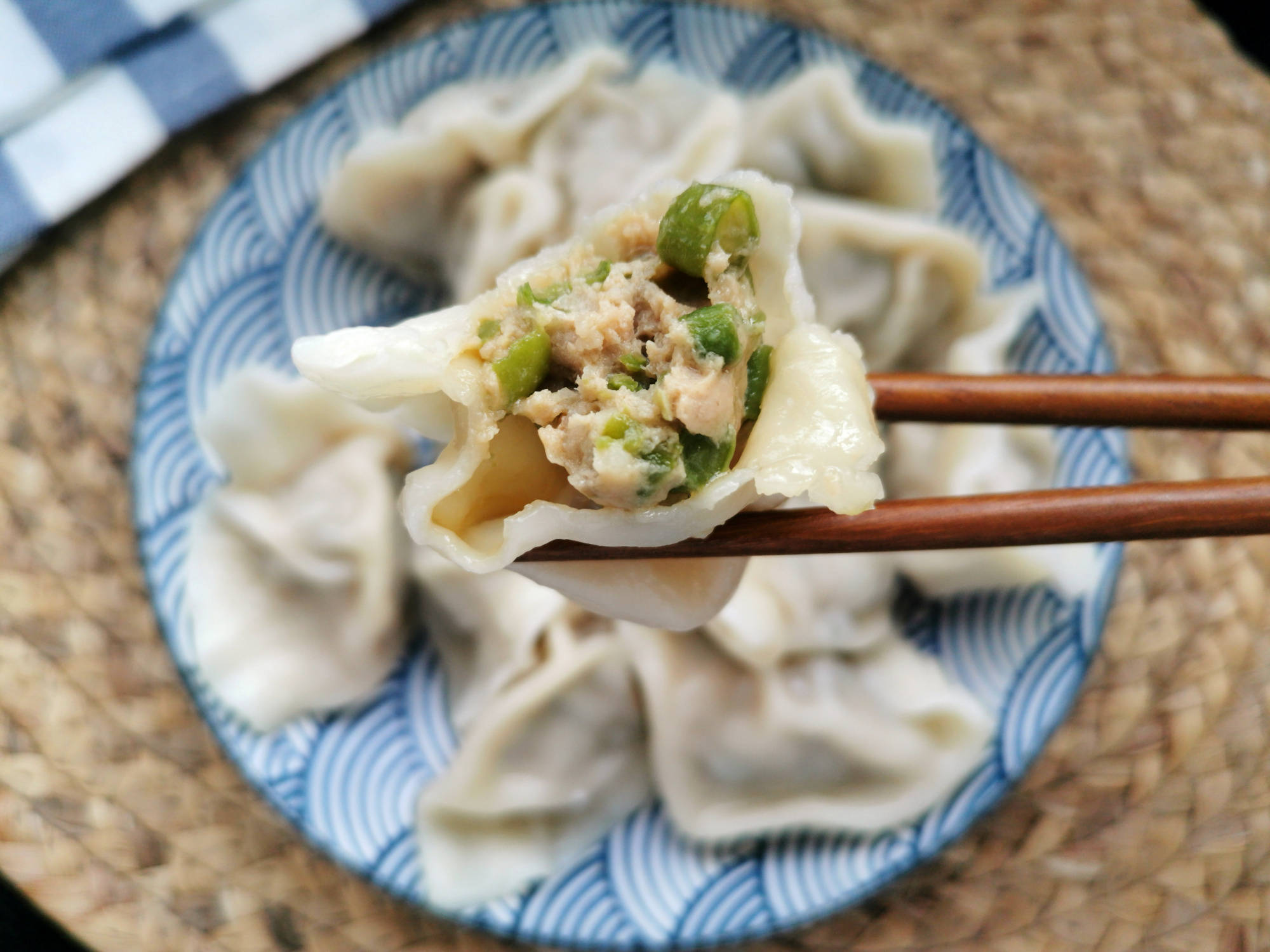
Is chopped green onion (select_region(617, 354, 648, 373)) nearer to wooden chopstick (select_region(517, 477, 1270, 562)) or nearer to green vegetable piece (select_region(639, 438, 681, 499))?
green vegetable piece (select_region(639, 438, 681, 499))

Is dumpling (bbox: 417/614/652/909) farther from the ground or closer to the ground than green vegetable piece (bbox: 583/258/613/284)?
closer to the ground

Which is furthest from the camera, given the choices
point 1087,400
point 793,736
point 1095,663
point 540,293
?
point 1095,663

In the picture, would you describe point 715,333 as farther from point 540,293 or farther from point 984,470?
point 984,470

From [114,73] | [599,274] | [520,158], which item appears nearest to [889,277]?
[520,158]

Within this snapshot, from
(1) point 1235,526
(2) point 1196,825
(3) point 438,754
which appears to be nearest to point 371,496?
(3) point 438,754

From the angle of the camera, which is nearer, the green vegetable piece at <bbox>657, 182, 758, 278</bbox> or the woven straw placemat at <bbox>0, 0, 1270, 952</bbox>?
the green vegetable piece at <bbox>657, 182, 758, 278</bbox>

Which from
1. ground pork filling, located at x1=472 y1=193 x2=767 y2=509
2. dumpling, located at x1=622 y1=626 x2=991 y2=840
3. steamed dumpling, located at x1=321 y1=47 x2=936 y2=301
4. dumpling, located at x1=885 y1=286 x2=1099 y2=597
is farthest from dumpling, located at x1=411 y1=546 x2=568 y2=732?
ground pork filling, located at x1=472 y1=193 x2=767 y2=509
